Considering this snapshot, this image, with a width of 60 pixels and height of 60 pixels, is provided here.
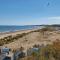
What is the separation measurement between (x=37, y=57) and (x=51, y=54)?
2.17 ft

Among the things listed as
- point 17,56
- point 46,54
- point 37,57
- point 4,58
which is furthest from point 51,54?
point 4,58

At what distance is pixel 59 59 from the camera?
286 inches

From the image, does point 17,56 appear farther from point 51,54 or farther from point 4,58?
point 51,54

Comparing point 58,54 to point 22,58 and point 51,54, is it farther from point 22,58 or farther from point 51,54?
point 22,58

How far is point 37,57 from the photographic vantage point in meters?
7.18

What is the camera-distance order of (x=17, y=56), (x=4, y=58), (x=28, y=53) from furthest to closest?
(x=28, y=53), (x=17, y=56), (x=4, y=58)

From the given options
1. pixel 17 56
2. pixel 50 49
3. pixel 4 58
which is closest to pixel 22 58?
pixel 17 56

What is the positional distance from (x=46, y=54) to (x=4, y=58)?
1.58 metres

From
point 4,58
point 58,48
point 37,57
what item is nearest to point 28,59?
point 37,57

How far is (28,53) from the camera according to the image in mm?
8312

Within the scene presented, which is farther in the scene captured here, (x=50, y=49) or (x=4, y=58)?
(x=50, y=49)

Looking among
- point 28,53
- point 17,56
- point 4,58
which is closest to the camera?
point 4,58

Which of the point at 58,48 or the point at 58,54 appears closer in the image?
the point at 58,54

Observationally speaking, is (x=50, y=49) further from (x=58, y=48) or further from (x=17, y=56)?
(x=17, y=56)
